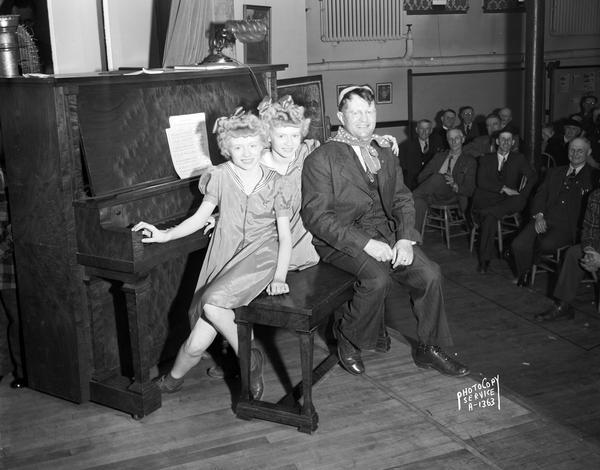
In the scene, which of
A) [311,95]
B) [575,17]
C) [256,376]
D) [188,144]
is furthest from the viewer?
[575,17]

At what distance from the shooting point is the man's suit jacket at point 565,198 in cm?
633

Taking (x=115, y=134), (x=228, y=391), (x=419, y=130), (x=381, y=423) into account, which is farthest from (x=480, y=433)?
(x=419, y=130)

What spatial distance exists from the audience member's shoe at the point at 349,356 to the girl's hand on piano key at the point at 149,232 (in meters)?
1.04

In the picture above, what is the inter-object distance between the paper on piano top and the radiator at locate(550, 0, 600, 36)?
918cm

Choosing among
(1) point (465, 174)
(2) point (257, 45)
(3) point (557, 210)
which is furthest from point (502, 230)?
(2) point (257, 45)

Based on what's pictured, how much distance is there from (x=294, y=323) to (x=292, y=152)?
854 millimetres

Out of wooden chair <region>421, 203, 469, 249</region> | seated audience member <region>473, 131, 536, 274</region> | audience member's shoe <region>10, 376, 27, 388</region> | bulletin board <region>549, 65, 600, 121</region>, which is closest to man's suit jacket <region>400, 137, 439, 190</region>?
wooden chair <region>421, 203, 469, 249</region>

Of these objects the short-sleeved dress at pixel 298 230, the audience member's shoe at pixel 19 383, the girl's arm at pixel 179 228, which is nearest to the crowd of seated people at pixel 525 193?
the short-sleeved dress at pixel 298 230

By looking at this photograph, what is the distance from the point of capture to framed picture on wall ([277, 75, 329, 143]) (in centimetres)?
672

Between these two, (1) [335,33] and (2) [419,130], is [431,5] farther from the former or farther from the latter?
(2) [419,130]

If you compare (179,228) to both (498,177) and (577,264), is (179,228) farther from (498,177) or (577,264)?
(498,177)

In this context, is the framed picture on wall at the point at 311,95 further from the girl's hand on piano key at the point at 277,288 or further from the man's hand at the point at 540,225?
the girl's hand on piano key at the point at 277,288

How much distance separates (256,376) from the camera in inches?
143

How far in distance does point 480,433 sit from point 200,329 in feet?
4.17
